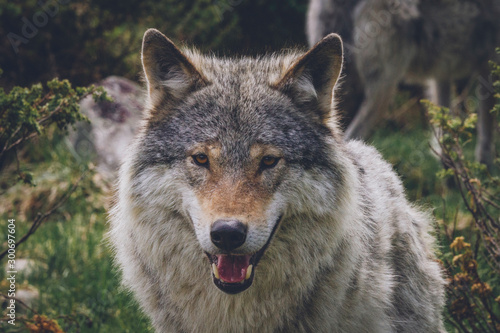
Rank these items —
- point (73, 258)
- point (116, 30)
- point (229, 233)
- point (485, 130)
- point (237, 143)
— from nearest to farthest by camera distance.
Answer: point (229, 233) < point (237, 143) < point (73, 258) < point (485, 130) < point (116, 30)

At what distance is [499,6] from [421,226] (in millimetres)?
4211

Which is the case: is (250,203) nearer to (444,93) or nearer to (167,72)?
(167,72)

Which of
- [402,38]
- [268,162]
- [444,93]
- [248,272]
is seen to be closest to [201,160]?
[268,162]

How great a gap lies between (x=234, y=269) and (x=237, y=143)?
2.06 ft

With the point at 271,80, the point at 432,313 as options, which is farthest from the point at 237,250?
the point at 432,313

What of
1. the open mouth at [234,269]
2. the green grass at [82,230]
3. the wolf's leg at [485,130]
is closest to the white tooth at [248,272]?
the open mouth at [234,269]

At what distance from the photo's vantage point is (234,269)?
2678 mm

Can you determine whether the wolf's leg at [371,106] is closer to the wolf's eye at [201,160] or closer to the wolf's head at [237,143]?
the wolf's head at [237,143]

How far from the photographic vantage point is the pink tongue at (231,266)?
2662 millimetres

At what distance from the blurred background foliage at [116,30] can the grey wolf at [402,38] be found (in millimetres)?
1028

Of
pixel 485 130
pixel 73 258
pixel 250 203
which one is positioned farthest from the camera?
pixel 485 130

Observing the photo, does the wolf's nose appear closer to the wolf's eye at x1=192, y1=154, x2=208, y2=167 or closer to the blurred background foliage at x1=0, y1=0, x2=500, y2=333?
the wolf's eye at x1=192, y1=154, x2=208, y2=167

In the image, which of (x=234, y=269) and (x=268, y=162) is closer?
(x=234, y=269)

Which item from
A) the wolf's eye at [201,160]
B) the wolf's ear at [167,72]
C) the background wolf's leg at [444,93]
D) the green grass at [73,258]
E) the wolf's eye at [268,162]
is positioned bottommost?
the green grass at [73,258]
